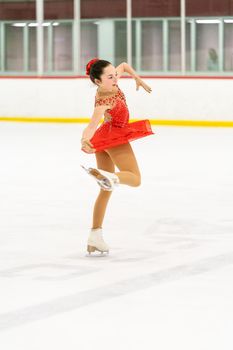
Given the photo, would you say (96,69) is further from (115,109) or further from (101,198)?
(101,198)

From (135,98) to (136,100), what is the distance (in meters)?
0.04

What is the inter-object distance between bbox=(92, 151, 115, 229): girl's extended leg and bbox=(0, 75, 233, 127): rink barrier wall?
1247 centimetres

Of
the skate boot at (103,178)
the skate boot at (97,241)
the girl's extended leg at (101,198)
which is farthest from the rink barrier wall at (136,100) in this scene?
the skate boot at (103,178)

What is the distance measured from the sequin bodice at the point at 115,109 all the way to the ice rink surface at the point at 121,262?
754mm

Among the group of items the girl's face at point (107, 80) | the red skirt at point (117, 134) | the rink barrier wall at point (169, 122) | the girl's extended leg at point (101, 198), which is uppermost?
the girl's face at point (107, 80)

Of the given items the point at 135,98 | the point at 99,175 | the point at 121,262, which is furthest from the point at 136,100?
the point at 99,175

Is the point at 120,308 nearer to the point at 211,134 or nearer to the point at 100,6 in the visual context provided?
the point at 211,134

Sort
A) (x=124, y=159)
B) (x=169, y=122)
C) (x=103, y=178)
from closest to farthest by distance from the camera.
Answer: (x=103, y=178) → (x=124, y=159) → (x=169, y=122)

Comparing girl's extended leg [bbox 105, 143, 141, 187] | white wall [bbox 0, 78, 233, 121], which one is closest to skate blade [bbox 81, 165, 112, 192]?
girl's extended leg [bbox 105, 143, 141, 187]

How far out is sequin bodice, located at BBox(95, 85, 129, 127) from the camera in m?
6.02

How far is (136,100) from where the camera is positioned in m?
19.4

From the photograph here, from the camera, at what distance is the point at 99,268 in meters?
5.81

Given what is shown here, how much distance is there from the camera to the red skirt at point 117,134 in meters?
6.00

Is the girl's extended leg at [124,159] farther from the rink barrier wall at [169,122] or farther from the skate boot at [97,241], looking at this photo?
the rink barrier wall at [169,122]
